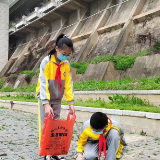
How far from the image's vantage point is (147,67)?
8203mm

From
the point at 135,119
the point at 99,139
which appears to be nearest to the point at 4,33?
the point at 135,119

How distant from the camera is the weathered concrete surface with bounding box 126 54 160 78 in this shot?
A: 8.00 meters

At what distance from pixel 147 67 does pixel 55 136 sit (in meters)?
5.90

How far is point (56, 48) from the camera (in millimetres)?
3184

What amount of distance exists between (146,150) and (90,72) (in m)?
6.55

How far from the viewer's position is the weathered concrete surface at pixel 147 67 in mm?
7996

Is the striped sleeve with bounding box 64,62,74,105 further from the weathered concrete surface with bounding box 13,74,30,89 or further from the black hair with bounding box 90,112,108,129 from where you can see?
the weathered concrete surface with bounding box 13,74,30,89

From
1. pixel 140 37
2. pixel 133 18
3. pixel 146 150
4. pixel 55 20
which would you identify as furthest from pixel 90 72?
pixel 55 20

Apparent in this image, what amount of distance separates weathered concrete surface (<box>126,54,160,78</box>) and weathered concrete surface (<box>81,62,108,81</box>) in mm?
1213

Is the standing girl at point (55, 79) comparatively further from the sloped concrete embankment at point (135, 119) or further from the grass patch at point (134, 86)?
the grass patch at point (134, 86)

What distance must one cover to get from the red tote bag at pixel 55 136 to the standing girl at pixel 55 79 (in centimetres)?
14

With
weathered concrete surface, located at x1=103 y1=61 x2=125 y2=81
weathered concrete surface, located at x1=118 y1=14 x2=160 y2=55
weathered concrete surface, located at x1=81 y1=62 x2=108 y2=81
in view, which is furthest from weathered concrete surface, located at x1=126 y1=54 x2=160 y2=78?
weathered concrete surface, located at x1=118 y1=14 x2=160 y2=55

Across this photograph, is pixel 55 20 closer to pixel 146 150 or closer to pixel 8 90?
pixel 8 90

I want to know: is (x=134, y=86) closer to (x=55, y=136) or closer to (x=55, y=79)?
(x=55, y=79)
